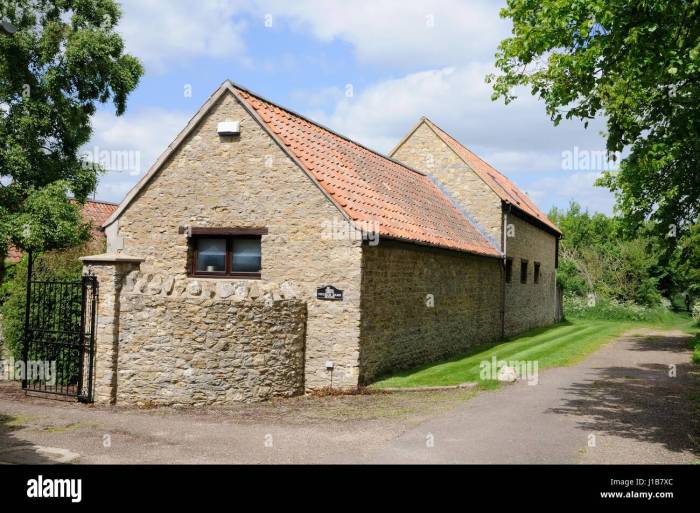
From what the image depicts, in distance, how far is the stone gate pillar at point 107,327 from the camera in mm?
12180

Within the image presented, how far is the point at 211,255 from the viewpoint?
1478 cm

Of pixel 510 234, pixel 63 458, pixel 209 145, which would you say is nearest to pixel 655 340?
pixel 510 234

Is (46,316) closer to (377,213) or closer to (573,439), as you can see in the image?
(377,213)

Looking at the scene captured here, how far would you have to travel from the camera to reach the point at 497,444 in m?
8.55

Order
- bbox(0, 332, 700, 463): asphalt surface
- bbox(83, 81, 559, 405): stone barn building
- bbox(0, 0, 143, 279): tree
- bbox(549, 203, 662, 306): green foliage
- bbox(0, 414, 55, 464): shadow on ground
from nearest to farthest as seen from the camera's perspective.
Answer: bbox(0, 414, 55, 464): shadow on ground < bbox(0, 332, 700, 463): asphalt surface < bbox(83, 81, 559, 405): stone barn building < bbox(0, 0, 143, 279): tree < bbox(549, 203, 662, 306): green foliage

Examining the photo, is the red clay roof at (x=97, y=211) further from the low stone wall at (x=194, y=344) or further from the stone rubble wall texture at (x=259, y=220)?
the low stone wall at (x=194, y=344)

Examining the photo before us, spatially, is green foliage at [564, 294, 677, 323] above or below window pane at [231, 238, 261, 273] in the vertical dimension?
below

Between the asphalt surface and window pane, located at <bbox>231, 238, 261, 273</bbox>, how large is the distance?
3.53 m

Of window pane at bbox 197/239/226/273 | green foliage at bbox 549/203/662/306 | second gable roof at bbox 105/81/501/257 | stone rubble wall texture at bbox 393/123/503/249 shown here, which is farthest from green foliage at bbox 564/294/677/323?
window pane at bbox 197/239/226/273

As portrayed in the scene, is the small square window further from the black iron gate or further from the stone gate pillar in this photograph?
the black iron gate

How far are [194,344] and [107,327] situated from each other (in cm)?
196

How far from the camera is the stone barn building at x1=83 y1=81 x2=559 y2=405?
11938mm

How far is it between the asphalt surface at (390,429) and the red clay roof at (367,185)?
4.17 meters
